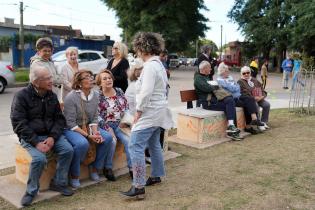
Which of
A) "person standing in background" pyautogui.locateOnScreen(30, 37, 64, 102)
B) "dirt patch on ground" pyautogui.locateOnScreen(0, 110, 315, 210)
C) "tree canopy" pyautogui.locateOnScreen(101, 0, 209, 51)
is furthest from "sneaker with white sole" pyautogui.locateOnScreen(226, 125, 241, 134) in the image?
"tree canopy" pyautogui.locateOnScreen(101, 0, 209, 51)

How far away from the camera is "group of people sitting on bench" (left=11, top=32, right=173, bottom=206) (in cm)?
391

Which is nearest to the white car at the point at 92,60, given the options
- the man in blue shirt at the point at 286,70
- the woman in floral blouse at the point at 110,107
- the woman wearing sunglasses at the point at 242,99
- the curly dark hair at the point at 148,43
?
the man in blue shirt at the point at 286,70

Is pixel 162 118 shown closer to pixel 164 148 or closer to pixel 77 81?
pixel 77 81

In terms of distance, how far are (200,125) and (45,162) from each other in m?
3.23

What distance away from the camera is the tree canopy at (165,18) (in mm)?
34031

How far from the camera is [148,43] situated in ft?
12.9

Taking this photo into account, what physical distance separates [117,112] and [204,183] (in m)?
1.44

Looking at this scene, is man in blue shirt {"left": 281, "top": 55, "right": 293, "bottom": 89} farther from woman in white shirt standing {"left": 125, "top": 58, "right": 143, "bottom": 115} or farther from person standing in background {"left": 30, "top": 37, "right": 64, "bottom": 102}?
person standing in background {"left": 30, "top": 37, "right": 64, "bottom": 102}

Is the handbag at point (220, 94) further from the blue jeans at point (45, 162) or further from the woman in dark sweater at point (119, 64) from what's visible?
the blue jeans at point (45, 162)

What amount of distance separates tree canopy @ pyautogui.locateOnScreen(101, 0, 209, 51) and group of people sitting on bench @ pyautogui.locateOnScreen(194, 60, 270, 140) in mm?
26582

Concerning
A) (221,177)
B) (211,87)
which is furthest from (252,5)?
(221,177)

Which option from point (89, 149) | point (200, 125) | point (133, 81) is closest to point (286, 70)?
point (200, 125)

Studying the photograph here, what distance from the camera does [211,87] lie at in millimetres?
6867

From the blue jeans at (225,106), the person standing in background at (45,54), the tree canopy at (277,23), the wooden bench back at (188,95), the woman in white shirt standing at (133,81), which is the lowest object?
the blue jeans at (225,106)
